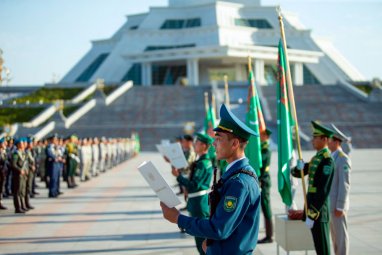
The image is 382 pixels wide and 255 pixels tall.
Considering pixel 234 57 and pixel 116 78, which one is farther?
pixel 116 78

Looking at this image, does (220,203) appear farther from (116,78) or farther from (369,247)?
(116,78)

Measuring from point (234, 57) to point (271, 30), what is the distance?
1140 centimetres

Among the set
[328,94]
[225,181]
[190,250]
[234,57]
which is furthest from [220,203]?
[234,57]

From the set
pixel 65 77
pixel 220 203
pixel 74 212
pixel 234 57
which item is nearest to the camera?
pixel 220 203

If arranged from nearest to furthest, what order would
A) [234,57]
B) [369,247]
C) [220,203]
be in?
[220,203], [369,247], [234,57]

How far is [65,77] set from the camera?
69.2 m

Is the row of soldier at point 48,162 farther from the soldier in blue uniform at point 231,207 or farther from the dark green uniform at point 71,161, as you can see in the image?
the soldier in blue uniform at point 231,207

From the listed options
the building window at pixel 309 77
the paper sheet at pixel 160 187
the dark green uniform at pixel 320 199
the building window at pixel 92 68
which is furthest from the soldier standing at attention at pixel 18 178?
the building window at pixel 92 68

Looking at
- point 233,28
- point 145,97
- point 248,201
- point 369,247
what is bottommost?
point 369,247

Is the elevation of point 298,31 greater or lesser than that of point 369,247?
greater

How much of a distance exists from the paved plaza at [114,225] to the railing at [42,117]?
907 inches

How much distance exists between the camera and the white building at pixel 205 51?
186 feet

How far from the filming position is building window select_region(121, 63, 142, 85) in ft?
208

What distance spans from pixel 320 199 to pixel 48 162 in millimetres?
10223
